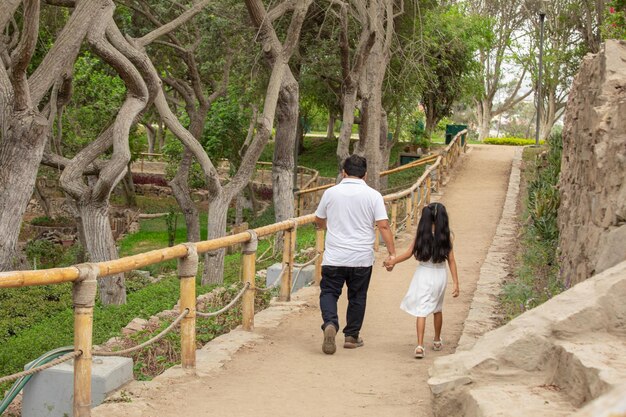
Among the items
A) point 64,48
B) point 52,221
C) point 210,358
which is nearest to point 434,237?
point 210,358

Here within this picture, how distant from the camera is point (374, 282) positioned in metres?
12.1

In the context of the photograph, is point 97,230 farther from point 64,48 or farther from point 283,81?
point 283,81

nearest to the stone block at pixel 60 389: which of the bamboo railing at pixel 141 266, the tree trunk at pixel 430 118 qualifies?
the bamboo railing at pixel 141 266

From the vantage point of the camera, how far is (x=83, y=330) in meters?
5.30

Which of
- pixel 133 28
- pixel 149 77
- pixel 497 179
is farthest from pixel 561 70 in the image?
pixel 149 77

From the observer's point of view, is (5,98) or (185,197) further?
(185,197)

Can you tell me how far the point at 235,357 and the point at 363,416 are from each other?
189 cm

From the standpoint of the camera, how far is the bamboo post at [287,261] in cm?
975

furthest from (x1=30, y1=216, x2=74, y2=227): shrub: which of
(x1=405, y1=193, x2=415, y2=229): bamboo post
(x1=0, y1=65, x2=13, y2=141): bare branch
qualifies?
(x1=0, y1=65, x2=13, y2=141): bare branch

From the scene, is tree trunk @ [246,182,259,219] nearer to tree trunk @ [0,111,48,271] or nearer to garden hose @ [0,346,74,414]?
tree trunk @ [0,111,48,271]

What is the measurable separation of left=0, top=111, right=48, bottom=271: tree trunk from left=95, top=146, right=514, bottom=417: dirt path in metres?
4.09

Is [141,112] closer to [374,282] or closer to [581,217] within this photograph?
[374,282]

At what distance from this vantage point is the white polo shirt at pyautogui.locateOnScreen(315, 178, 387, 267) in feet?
25.7

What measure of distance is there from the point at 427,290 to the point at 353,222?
34.4 inches
